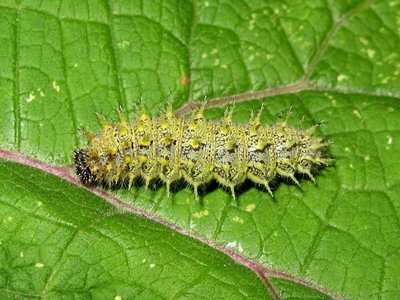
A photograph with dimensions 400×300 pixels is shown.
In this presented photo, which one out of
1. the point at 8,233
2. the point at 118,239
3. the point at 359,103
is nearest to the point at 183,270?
the point at 118,239

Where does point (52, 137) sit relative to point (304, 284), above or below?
above

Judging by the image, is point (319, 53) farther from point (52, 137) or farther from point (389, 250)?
point (52, 137)

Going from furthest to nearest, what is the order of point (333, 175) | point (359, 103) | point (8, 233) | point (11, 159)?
point (359, 103) < point (333, 175) < point (11, 159) < point (8, 233)

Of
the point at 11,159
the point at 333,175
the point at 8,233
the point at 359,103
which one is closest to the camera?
the point at 8,233

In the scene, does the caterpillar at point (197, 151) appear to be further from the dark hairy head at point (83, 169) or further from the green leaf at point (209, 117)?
the green leaf at point (209, 117)

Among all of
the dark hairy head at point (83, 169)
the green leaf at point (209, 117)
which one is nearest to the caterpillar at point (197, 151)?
the dark hairy head at point (83, 169)

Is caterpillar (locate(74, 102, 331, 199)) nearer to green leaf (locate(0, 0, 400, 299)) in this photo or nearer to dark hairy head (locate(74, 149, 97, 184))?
dark hairy head (locate(74, 149, 97, 184))

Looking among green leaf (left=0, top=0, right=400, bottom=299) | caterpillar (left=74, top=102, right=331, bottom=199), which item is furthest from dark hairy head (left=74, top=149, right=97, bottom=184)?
green leaf (left=0, top=0, right=400, bottom=299)

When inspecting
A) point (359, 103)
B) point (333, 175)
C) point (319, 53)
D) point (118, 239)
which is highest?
point (319, 53)
